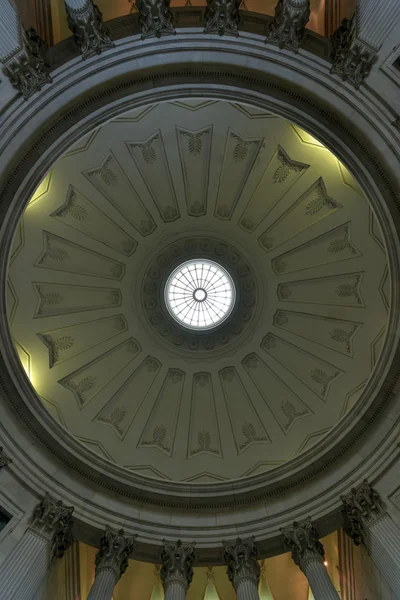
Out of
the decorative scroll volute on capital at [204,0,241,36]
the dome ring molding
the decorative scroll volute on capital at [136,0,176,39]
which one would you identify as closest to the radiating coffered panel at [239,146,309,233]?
the dome ring molding

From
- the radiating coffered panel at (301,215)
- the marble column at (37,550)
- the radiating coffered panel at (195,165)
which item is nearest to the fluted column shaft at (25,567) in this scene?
the marble column at (37,550)

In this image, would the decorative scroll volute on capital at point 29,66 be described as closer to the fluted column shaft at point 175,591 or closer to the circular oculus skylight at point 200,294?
the circular oculus skylight at point 200,294

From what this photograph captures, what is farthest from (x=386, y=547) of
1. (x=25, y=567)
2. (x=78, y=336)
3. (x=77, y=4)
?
(x=77, y=4)

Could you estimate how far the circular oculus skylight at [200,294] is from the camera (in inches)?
778

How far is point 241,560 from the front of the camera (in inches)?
506

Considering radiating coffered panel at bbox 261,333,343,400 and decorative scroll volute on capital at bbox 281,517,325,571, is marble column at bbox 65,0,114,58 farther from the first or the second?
decorative scroll volute on capital at bbox 281,517,325,571

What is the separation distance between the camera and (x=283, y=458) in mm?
16562

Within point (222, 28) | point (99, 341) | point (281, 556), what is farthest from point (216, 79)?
point (281, 556)

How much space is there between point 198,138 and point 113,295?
6.50 m

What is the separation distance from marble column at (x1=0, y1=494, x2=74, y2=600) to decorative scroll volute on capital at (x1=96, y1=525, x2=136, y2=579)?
859 mm

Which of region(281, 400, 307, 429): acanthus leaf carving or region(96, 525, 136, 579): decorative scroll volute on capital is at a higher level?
region(281, 400, 307, 429): acanthus leaf carving

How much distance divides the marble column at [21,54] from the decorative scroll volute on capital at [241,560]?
39.4ft

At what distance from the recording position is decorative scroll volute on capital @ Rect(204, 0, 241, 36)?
37.7ft

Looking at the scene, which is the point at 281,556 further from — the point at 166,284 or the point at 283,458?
the point at 166,284
